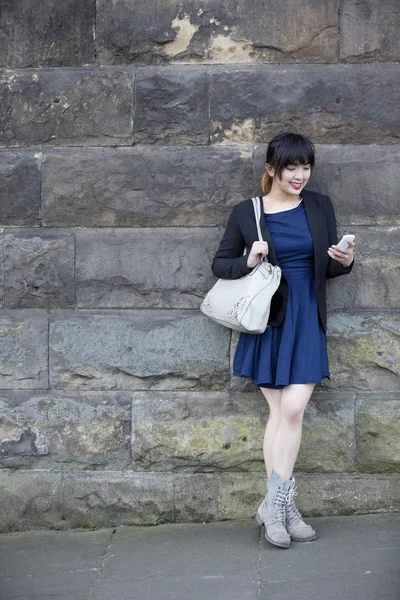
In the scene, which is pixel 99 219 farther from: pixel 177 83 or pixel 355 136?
pixel 355 136

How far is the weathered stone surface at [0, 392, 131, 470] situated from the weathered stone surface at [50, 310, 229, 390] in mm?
111

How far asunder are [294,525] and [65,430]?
1.41 meters

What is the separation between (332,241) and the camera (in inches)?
195

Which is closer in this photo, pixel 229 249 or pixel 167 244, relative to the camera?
pixel 229 249

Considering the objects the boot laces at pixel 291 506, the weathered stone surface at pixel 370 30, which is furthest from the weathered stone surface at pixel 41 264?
the weathered stone surface at pixel 370 30

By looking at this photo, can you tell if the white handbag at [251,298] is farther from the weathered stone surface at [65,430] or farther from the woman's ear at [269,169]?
the weathered stone surface at [65,430]

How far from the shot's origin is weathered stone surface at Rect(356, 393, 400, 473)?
527 cm

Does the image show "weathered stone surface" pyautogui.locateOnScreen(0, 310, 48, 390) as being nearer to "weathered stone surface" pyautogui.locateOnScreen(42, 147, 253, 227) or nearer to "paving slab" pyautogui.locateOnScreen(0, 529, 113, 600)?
"weathered stone surface" pyautogui.locateOnScreen(42, 147, 253, 227)

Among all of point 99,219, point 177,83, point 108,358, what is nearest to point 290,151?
point 177,83

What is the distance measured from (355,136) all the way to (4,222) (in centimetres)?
205

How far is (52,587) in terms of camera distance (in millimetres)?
4559

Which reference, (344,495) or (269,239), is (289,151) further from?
(344,495)

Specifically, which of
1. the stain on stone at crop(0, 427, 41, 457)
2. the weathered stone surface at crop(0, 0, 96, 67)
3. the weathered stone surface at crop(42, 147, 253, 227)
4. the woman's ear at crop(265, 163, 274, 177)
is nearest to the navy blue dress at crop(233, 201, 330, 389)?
the woman's ear at crop(265, 163, 274, 177)

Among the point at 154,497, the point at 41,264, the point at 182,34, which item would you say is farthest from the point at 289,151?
the point at 154,497
